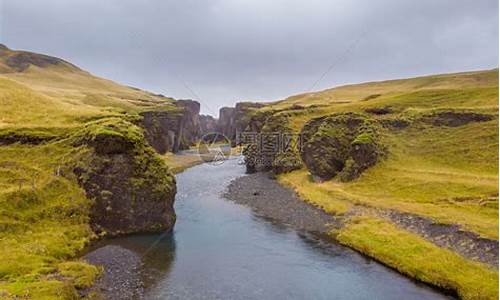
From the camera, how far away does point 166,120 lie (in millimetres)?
179125

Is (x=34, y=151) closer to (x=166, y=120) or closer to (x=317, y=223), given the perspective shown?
(x=317, y=223)

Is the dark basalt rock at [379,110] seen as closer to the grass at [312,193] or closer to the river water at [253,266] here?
the grass at [312,193]

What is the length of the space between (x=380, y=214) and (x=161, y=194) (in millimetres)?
Result: 32590

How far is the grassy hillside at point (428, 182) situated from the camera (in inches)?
1962

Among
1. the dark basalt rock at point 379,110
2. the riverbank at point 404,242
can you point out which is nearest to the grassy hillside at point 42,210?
the riverbank at point 404,242

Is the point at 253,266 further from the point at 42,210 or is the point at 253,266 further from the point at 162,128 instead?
the point at 162,128

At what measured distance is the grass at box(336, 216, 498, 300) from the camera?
4022cm

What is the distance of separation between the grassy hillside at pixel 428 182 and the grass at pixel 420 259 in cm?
10

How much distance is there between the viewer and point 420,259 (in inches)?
1847

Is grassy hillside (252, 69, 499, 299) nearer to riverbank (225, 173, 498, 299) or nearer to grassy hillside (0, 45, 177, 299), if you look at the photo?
riverbank (225, 173, 498, 299)

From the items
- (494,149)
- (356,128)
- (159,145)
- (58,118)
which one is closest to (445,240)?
(494,149)

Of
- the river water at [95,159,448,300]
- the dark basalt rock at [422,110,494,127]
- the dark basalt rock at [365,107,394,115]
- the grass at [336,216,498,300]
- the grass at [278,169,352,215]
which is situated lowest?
the river water at [95,159,448,300]

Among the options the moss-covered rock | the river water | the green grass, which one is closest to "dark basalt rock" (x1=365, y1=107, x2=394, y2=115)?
the green grass

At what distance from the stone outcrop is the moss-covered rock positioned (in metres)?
44.3
